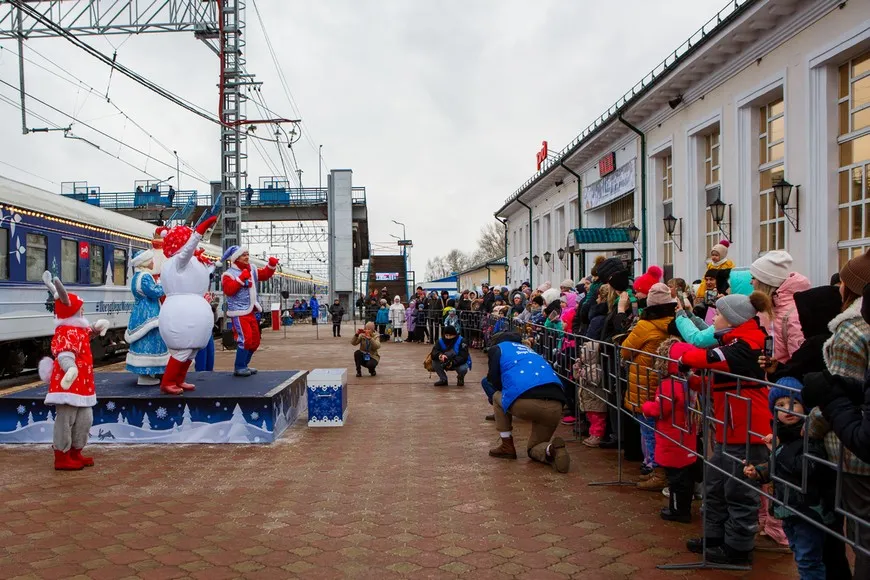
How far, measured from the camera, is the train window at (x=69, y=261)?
13.3 metres

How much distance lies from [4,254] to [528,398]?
9267 mm

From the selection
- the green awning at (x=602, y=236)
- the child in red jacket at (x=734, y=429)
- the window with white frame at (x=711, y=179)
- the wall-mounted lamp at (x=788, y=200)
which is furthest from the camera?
the green awning at (x=602, y=236)

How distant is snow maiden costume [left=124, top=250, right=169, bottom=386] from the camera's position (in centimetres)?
833

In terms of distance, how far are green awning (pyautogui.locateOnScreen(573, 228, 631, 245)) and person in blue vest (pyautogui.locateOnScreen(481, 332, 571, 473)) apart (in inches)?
489

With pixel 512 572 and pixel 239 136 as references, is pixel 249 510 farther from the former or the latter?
pixel 239 136

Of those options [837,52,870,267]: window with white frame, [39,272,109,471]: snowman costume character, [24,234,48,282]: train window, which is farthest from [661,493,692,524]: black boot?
[24,234,48,282]: train window

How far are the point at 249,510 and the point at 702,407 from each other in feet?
10.7

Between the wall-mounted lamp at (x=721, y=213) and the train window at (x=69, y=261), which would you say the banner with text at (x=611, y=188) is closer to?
the wall-mounted lamp at (x=721, y=213)

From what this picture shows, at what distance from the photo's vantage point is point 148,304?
8391mm

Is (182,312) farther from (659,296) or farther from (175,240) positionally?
(659,296)

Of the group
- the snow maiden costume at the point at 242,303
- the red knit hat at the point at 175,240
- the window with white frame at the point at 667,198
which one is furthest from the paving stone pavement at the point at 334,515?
the window with white frame at the point at 667,198

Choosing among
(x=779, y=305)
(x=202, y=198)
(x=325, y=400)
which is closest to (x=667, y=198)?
(x=325, y=400)

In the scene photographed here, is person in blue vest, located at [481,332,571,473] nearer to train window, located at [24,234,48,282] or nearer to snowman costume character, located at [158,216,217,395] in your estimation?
snowman costume character, located at [158,216,217,395]

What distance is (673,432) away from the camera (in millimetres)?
4926
